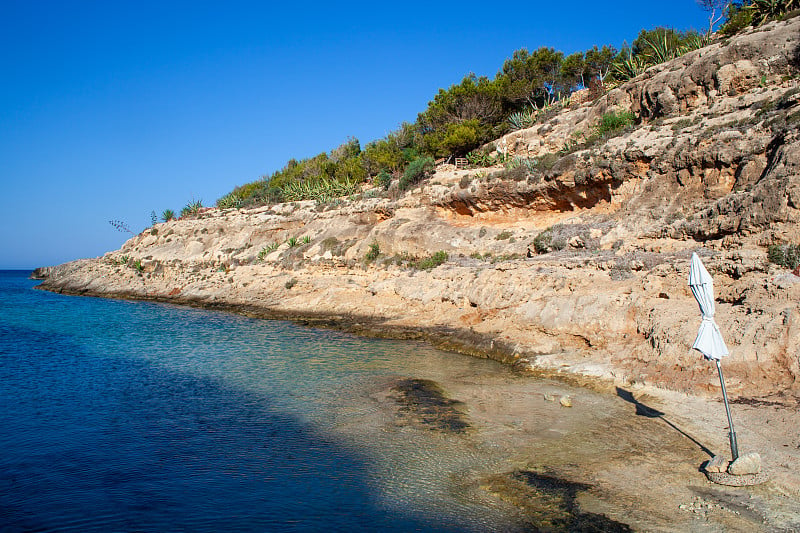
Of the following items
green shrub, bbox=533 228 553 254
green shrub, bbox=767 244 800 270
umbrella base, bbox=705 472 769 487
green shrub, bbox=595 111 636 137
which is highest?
green shrub, bbox=595 111 636 137

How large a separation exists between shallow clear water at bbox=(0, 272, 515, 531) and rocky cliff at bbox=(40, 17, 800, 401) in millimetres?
3086

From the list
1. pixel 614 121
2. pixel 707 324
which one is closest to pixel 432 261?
pixel 614 121

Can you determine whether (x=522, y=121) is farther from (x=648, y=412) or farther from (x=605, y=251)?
(x=648, y=412)

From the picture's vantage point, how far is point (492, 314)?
1595cm

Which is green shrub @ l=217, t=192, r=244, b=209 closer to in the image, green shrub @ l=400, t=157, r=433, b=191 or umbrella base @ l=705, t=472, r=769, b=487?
green shrub @ l=400, t=157, r=433, b=191

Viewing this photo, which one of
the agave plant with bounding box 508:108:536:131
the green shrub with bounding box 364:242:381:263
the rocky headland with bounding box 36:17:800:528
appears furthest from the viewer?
the agave plant with bounding box 508:108:536:131

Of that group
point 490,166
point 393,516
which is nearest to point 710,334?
point 393,516

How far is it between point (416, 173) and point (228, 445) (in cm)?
2211

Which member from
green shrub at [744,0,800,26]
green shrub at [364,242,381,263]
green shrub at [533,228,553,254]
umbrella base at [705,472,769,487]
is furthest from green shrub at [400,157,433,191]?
umbrella base at [705,472,769,487]

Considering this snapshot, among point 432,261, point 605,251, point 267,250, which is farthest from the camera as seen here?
point 267,250

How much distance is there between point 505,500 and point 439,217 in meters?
19.4

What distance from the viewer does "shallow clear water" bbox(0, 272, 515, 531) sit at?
5.79 metres

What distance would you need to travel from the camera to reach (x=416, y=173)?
92.0 ft

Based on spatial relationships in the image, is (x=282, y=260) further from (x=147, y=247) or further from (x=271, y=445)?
(x=271, y=445)
